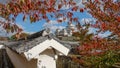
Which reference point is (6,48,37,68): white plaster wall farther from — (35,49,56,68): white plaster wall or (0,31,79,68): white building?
(35,49,56,68): white plaster wall

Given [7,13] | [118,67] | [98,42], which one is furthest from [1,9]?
[98,42]

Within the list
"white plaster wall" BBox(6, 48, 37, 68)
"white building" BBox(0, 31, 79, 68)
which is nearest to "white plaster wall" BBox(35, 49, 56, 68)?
"white building" BBox(0, 31, 79, 68)

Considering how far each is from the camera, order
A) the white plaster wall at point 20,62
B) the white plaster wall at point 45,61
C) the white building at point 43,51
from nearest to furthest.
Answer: the white building at point 43,51, the white plaster wall at point 45,61, the white plaster wall at point 20,62

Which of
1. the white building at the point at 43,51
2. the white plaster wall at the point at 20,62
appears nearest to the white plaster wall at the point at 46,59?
the white building at the point at 43,51

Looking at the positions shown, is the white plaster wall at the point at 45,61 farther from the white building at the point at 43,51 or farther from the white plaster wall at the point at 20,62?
Answer: the white plaster wall at the point at 20,62

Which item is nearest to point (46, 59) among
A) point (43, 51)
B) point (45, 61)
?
point (45, 61)

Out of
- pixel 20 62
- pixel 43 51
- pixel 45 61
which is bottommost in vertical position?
pixel 20 62

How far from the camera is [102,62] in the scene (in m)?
15.5

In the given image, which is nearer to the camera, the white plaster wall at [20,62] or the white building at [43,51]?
the white building at [43,51]

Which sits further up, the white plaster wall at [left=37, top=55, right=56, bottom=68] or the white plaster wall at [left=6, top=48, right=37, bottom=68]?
the white plaster wall at [left=37, top=55, right=56, bottom=68]

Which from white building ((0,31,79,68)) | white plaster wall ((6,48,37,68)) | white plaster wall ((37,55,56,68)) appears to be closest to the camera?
white building ((0,31,79,68))

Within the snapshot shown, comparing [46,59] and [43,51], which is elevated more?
[43,51]

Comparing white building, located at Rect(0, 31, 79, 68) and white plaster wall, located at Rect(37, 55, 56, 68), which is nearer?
white building, located at Rect(0, 31, 79, 68)

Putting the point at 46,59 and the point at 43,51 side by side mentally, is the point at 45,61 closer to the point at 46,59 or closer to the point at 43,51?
the point at 46,59
